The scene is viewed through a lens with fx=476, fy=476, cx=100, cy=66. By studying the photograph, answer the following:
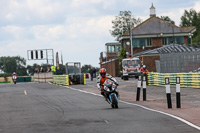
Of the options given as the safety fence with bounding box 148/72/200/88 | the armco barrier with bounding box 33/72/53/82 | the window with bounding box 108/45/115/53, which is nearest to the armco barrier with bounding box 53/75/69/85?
the armco barrier with bounding box 33/72/53/82

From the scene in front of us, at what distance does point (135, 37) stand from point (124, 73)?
3020 cm

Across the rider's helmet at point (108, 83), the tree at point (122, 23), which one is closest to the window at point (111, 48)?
the tree at point (122, 23)

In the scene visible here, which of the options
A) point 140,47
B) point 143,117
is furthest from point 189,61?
point 140,47

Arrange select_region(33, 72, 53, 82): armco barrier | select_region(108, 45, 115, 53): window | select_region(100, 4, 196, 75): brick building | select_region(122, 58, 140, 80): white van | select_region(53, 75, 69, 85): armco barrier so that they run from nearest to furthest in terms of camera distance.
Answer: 1. select_region(53, 75, 69, 85): armco barrier
2. select_region(122, 58, 140, 80): white van
3. select_region(33, 72, 53, 82): armco barrier
4. select_region(100, 4, 196, 75): brick building
5. select_region(108, 45, 115, 53): window

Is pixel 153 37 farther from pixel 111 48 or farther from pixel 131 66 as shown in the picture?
pixel 131 66

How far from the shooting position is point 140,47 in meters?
78.6

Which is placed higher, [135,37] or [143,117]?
[135,37]

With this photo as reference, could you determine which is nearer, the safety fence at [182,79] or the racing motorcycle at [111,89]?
the racing motorcycle at [111,89]

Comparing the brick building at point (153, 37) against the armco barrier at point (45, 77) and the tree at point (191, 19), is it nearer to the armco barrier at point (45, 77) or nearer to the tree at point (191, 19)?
the armco barrier at point (45, 77)

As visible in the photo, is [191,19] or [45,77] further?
[191,19]

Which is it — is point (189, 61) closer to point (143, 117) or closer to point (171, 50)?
point (171, 50)

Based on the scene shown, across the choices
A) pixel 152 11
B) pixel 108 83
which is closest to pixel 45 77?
pixel 152 11

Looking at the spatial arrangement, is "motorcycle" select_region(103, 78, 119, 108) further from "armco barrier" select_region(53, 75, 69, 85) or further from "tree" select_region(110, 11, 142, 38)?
"tree" select_region(110, 11, 142, 38)

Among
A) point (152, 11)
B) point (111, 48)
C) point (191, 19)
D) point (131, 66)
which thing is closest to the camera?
point (131, 66)
